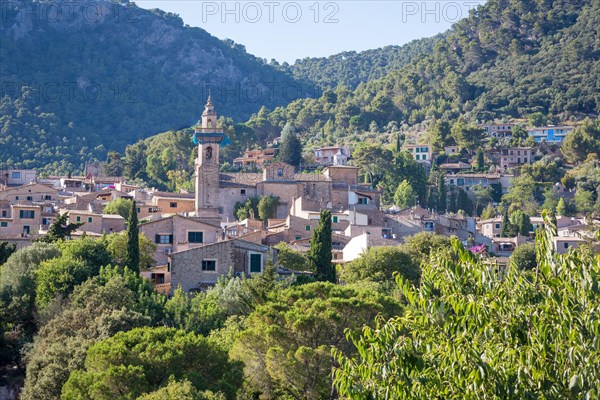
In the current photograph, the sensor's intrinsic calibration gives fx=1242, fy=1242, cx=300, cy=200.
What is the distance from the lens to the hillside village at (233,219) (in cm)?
4306

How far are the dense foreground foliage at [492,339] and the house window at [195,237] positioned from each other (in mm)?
34269

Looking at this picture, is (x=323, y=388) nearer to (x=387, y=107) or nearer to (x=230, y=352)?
(x=230, y=352)

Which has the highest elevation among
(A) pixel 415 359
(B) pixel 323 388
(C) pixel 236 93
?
(C) pixel 236 93

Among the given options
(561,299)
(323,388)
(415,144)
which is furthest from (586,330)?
(415,144)

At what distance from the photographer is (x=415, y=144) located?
106 m

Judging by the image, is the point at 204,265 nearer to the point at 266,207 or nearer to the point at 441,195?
the point at 266,207

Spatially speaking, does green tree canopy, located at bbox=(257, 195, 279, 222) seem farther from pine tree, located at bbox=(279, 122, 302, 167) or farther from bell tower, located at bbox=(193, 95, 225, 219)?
pine tree, located at bbox=(279, 122, 302, 167)

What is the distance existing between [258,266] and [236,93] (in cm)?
12897

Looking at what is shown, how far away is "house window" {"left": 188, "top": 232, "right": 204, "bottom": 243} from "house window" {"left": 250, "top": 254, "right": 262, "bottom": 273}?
22.4 ft

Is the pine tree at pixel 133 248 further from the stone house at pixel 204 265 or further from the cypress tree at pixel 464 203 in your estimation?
the cypress tree at pixel 464 203

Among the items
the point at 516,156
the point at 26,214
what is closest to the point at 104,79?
the point at 516,156

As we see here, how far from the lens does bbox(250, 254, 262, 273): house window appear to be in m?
42.4

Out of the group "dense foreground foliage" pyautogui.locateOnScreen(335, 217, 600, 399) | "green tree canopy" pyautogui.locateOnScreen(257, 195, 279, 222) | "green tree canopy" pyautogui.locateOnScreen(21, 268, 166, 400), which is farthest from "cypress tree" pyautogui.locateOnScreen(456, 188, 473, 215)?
"dense foreground foliage" pyautogui.locateOnScreen(335, 217, 600, 399)

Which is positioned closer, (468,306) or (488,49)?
(468,306)
